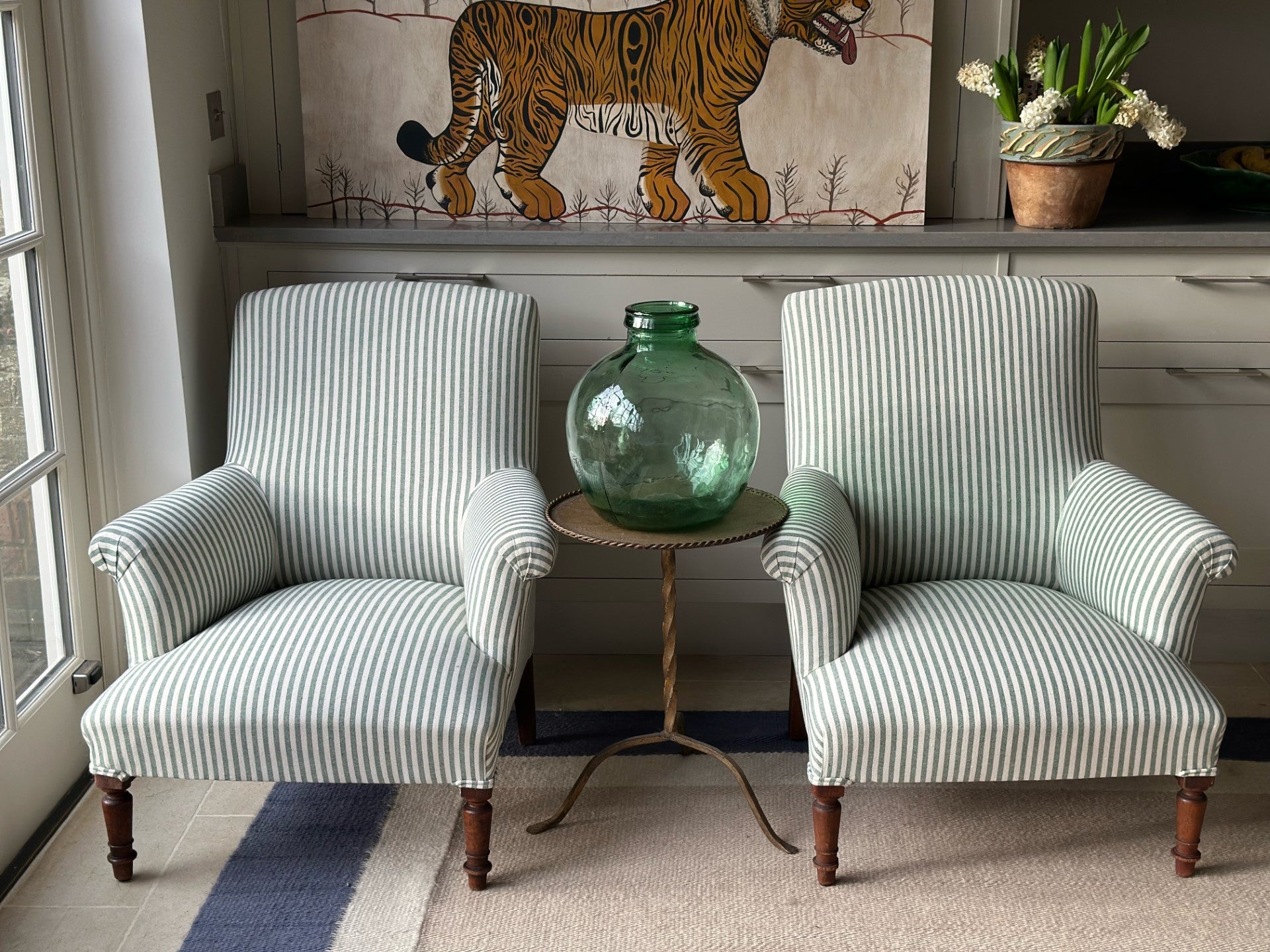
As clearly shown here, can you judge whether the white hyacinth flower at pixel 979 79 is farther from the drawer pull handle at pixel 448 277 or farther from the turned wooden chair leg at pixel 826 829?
the turned wooden chair leg at pixel 826 829

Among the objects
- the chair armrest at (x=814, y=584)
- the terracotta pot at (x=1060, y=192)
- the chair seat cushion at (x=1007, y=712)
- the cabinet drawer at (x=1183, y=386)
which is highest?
the terracotta pot at (x=1060, y=192)

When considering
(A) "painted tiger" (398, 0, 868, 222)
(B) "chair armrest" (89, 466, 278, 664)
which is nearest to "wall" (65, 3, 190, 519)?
(B) "chair armrest" (89, 466, 278, 664)

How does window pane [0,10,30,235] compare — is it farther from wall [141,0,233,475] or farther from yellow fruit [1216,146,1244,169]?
yellow fruit [1216,146,1244,169]

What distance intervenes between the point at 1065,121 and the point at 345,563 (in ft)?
5.28

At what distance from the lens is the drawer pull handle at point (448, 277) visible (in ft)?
8.05

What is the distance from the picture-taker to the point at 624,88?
2.50 metres

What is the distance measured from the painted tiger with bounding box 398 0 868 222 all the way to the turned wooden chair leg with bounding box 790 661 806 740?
965mm

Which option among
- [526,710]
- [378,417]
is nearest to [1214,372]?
[526,710]

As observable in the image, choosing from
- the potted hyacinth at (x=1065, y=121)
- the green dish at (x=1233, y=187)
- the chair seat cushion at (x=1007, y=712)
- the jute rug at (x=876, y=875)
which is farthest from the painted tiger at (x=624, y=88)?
the jute rug at (x=876, y=875)

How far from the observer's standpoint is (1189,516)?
191cm

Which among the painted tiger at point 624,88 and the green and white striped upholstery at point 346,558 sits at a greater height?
the painted tiger at point 624,88

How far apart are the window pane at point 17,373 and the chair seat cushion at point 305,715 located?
0.46m

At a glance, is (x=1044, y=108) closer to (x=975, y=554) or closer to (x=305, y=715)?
(x=975, y=554)

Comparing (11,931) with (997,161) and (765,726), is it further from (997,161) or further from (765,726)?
(997,161)
